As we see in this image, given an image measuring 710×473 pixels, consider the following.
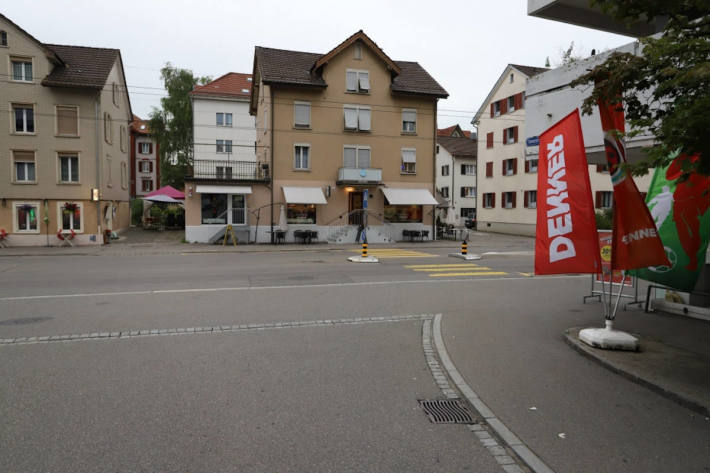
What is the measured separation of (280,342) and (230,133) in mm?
46918

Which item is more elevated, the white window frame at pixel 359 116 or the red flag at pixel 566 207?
the white window frame at pixel 359 116

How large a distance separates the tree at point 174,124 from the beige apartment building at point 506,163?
2786 cm

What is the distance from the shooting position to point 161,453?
3.81 m

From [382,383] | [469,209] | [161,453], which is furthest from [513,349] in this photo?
[469,209]

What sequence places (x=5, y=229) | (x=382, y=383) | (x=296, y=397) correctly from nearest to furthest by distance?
(x=296, y=397) < (x=382, y=383) < (x=5, y=229)

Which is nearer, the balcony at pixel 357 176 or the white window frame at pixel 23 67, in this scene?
the white window frame at pixel 23 67

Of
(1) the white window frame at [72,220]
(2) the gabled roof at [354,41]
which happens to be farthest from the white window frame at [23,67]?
(2) the gabled roof at [354,41]

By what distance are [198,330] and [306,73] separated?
25.0 meters

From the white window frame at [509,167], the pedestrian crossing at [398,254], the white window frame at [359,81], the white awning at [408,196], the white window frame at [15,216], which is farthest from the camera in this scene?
the white window frame at [509,167]

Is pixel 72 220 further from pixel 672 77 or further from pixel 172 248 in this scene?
pixel 672 77

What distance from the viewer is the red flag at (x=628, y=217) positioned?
6.24 metres

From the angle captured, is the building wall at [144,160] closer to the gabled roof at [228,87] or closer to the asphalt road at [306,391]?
the gabled roof at [228,87]

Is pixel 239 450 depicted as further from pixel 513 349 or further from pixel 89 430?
pixel 513 349

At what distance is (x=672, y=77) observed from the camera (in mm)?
5047
